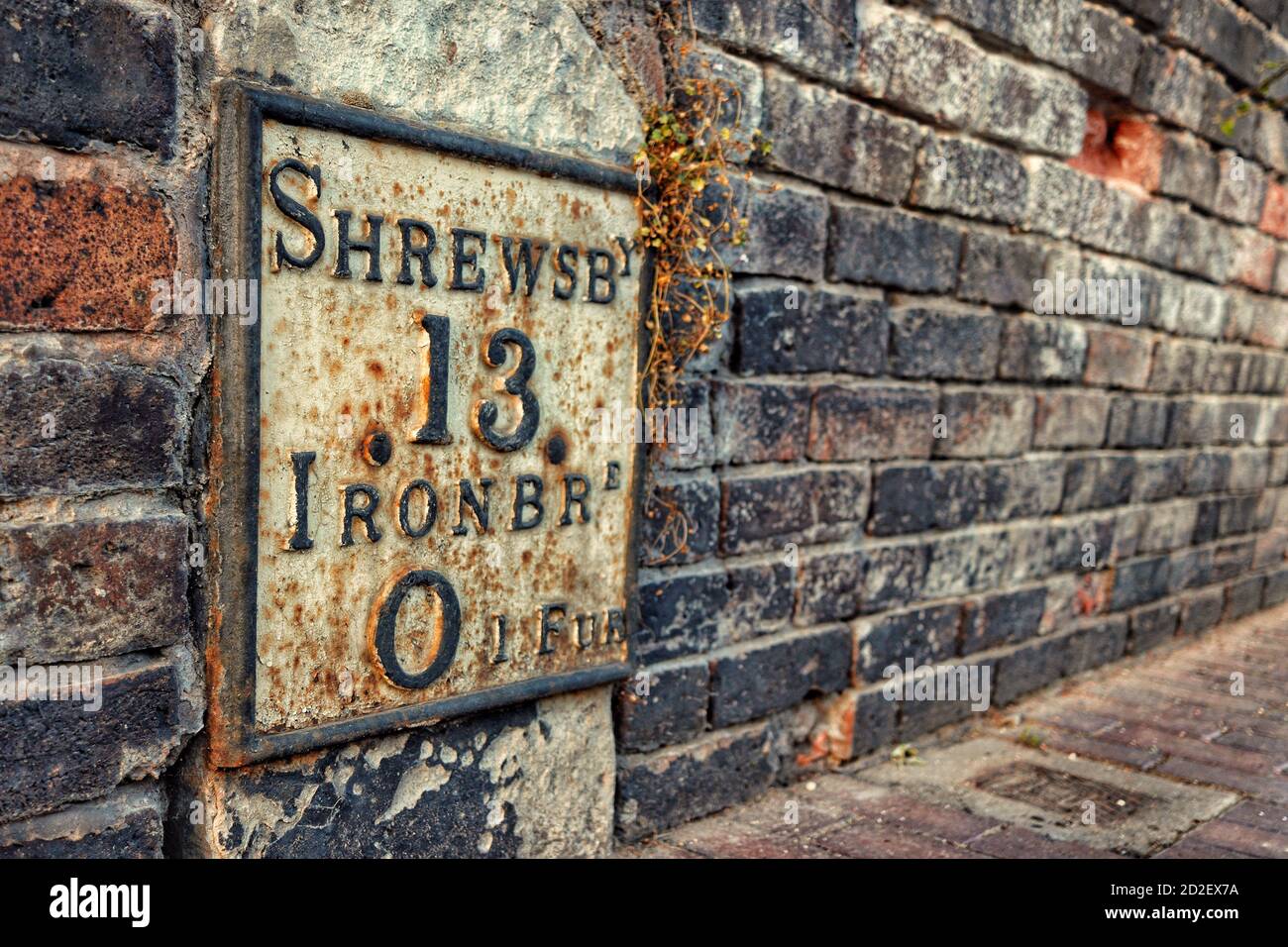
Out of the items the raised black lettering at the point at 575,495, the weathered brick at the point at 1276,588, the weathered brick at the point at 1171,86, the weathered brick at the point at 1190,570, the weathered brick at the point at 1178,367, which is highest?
the weathered brick at the point at 1171,86

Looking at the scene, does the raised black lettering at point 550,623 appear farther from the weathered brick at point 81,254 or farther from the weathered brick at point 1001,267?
the weathered brick at point 1001,267

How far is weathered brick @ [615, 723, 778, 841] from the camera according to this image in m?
2.54

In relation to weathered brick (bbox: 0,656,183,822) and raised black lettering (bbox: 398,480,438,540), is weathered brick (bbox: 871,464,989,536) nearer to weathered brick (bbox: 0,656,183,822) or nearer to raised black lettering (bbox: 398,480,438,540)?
raised black lettering (bbox: 398,480,438,540)

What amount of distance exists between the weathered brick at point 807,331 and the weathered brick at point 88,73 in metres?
1.40

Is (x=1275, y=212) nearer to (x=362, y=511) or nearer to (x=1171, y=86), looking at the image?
(x=1171, y=86)

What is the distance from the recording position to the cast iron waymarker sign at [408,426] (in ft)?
5.61

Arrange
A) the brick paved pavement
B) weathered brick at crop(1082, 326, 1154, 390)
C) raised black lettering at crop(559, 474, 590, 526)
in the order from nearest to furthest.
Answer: raised black lettering at crop(559, 474, 590, 526) < the brick paved pavement < weathered brick at crop(1082, 326, 1154, 390)

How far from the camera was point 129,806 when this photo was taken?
5.40 ft

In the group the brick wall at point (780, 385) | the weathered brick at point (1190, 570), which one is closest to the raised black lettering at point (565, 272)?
the brick wall at point (780, 385)

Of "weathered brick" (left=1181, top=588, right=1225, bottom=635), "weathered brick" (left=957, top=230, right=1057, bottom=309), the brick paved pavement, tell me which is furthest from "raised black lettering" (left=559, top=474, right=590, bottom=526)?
"weathered brick" (left=1181, top=588, right=1225, bottom=635)

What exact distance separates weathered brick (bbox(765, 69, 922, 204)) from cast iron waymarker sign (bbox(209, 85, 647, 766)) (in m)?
0.61

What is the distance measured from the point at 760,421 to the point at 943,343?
0.88 metres

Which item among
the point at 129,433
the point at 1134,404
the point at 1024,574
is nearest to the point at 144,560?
the point at 129,433

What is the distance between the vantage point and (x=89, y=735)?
1.58 meters
